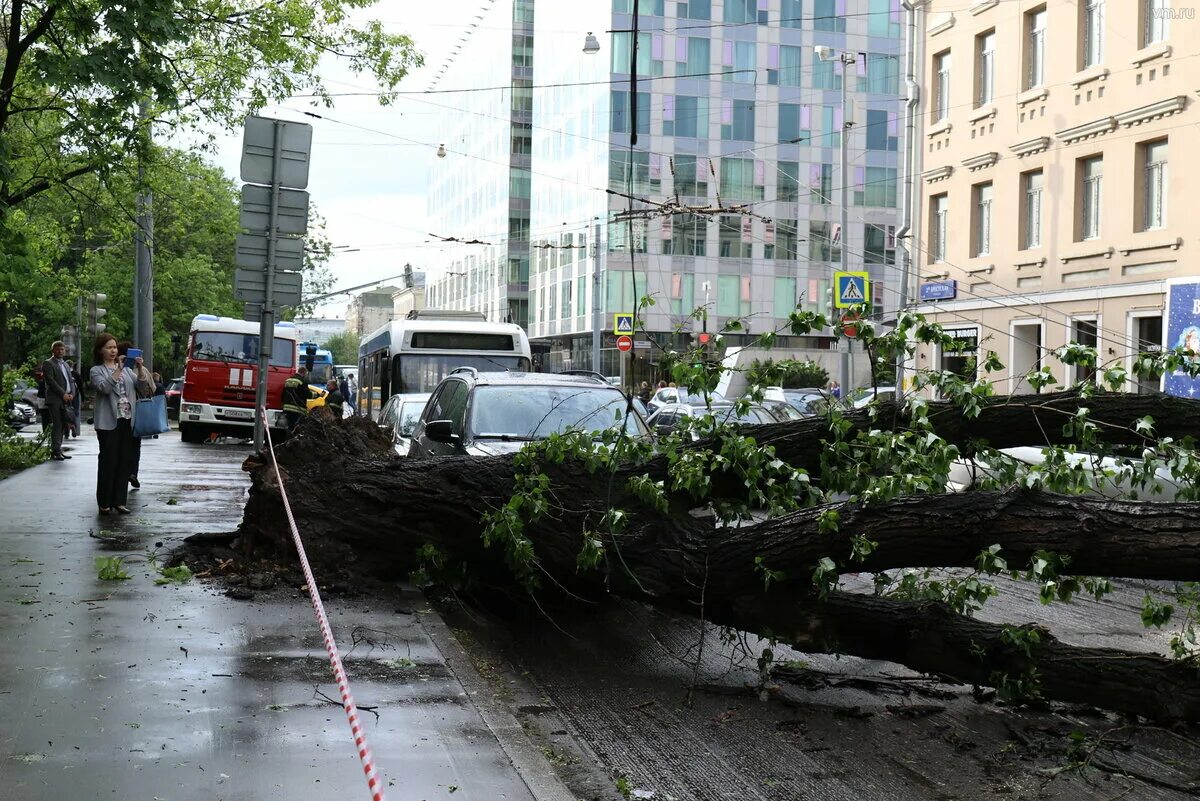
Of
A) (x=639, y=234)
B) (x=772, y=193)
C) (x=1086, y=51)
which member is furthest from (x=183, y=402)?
(x=772, y=193)

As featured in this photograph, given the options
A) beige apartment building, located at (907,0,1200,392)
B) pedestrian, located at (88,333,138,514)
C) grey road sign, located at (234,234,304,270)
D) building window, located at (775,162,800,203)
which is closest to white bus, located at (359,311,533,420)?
beige apartment building, located at (907,0,1200,392)

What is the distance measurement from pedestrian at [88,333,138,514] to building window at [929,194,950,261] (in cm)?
2331

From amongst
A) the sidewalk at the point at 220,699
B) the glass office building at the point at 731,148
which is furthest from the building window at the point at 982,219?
the glass office building at the point at 731,148

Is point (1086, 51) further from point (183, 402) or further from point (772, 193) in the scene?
point (772, 193)

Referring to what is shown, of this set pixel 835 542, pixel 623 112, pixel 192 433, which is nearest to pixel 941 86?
pixel 192 433

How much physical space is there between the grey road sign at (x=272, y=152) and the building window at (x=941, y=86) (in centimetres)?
2182

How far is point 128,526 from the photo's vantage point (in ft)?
39.5

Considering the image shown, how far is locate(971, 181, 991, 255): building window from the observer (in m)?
30.0

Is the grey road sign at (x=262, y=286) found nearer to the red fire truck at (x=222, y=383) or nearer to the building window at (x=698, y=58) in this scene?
the red fire truck at (x=222, y=383)

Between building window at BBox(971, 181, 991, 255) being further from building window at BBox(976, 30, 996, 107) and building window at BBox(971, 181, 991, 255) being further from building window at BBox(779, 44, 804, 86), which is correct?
building window at BBox(779, 44, 804, 86)

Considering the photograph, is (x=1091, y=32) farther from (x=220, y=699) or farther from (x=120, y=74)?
(x=220, y=699)

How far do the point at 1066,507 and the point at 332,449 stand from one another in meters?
4.91

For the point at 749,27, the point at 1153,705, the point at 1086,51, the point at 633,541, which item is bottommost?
the point at 1153,705

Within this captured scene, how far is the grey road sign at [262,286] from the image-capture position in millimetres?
13453
